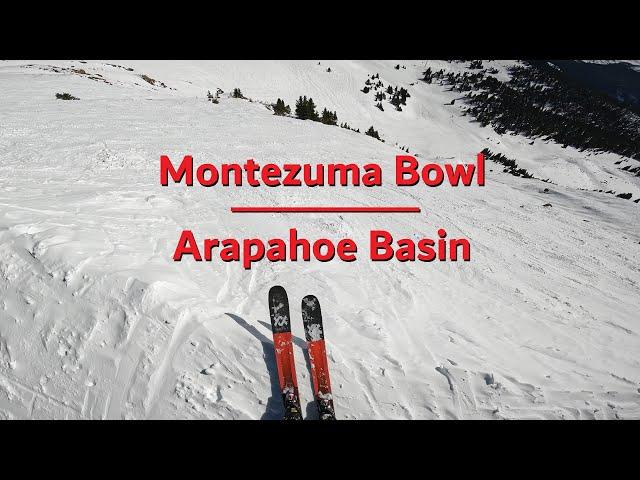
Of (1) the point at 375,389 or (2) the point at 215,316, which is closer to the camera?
(1) the point at 375,389

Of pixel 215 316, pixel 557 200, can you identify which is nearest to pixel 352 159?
pixel 557 200

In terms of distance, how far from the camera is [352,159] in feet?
36.0

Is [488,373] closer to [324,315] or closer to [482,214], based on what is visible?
[324,315]

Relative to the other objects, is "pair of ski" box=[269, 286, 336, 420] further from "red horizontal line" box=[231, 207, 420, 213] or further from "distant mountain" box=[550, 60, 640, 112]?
"distant mountain" box=[550, 60, 640, 112]

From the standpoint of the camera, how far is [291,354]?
12.2ft

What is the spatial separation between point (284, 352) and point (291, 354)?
0.29ft

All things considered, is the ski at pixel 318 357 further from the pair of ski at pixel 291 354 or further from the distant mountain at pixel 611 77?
the distant mountain at pixel 611 77

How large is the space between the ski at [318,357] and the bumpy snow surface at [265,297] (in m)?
0.15

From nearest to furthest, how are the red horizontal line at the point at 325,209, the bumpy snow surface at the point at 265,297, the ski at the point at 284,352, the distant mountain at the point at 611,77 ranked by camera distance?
the ski at the point at 284,352 → the bumpy snow surface at the point at 265,297 → the red horizontal line at the point at 325,209 → the distant mountain at the point at 611,77

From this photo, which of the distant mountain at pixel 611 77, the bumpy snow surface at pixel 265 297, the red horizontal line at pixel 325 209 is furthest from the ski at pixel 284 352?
the distant mountain at pixel 611 77

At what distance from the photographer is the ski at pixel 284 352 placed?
3354mm

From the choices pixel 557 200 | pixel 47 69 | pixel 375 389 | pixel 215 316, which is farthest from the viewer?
pixel 47 69

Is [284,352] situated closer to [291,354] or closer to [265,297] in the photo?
[291,354]
